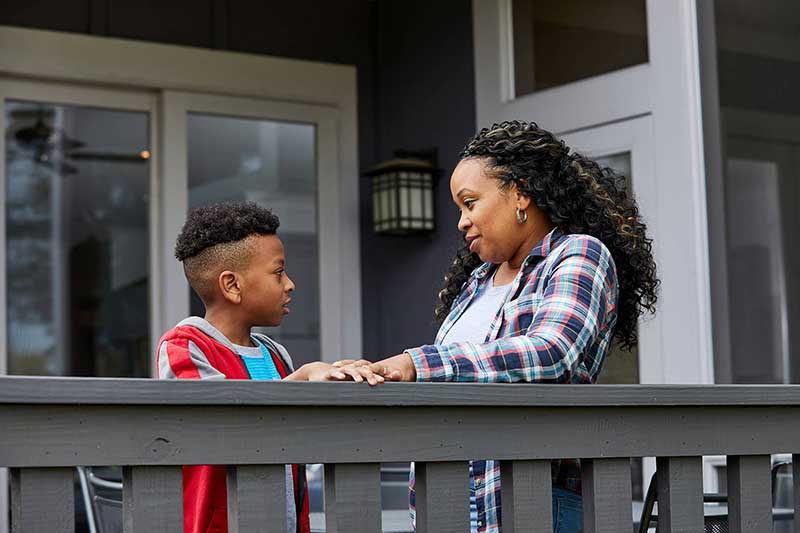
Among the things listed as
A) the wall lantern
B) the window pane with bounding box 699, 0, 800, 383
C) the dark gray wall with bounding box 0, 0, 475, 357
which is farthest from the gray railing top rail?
the wall lantern

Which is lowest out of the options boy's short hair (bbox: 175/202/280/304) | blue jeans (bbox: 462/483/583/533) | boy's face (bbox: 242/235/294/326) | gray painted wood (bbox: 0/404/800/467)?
blue jeans (bbox: 462/483/583/533)

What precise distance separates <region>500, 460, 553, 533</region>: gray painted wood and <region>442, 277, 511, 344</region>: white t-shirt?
1.03 ft

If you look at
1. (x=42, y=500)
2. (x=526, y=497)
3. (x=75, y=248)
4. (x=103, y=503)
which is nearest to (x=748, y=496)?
(x=526, y=497)

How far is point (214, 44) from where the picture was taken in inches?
195

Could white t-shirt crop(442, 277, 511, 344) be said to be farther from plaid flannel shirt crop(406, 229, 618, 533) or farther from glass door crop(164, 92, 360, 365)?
glass door crop(164, 92, 360, 365)

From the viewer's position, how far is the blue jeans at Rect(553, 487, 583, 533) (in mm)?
1862

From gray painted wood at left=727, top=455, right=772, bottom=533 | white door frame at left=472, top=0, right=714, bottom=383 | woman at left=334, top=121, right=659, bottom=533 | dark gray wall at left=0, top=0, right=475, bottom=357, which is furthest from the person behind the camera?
dark gray wall at left=0, top=0, right=475, bottom=357

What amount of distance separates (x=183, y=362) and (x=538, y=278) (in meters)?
0.56

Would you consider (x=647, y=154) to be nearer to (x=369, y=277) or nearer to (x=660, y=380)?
(x=660, y=380)

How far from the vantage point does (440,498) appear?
1.63 meters

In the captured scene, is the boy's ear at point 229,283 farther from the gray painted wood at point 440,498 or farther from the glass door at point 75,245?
the glass door at point 75,245

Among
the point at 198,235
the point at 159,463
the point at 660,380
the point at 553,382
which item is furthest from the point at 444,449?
the point at 660,380

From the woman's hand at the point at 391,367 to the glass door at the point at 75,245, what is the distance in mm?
3635

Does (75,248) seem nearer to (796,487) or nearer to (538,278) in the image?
(538,278)
